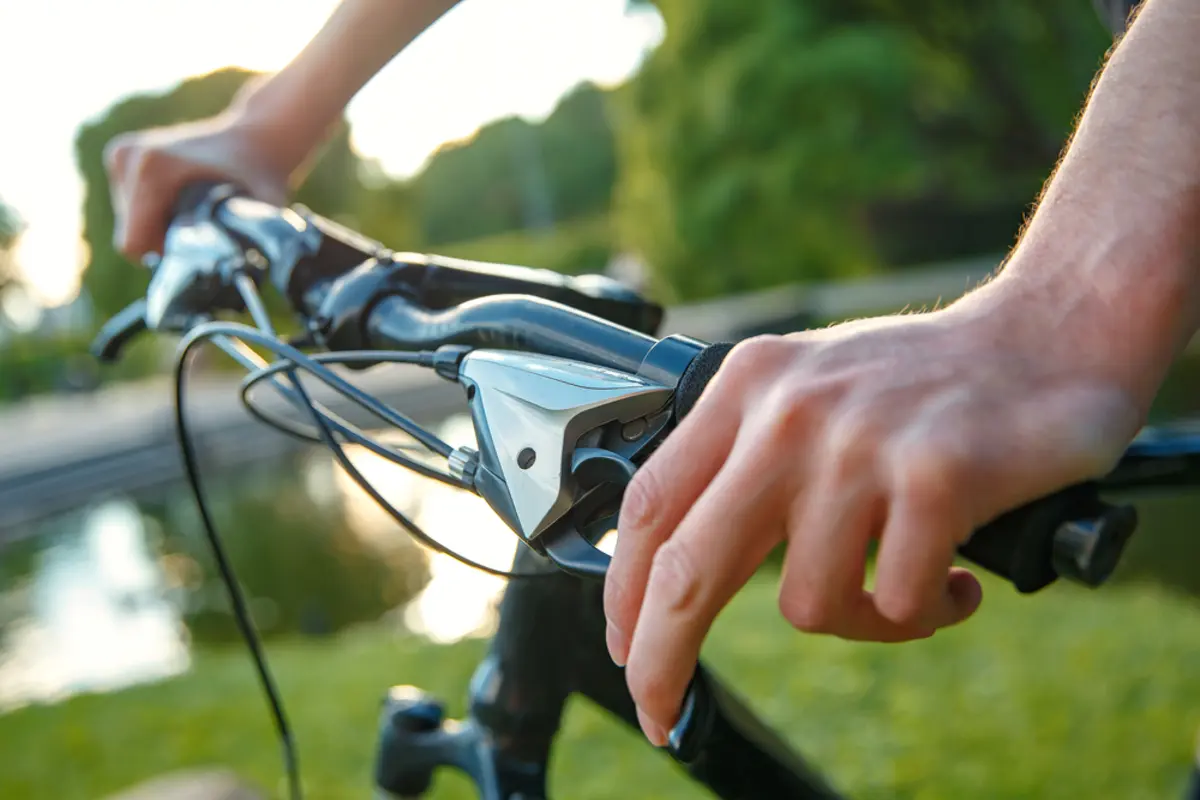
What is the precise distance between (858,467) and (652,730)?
9.6 inches

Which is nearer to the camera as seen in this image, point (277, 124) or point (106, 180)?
point (277, 124)

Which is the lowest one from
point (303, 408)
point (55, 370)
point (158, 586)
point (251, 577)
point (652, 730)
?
point (55, 370)

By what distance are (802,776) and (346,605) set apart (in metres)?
6.75

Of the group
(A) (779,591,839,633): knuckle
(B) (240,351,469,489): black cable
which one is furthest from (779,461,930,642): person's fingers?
(B) (240,351,469,489): black cable

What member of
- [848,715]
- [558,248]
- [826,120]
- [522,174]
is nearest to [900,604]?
[848,715]

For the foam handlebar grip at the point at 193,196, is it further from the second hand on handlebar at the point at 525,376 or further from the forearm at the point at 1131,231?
the forearm at the point at 1131,231

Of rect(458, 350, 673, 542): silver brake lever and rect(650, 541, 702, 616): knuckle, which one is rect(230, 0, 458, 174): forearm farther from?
rect(650, 541, 702, 616): knuckle

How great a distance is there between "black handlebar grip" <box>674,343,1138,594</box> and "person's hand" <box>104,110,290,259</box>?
1182 mm

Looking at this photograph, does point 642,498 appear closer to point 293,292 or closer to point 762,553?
point 762,553

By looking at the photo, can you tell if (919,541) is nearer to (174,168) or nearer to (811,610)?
(811,610)

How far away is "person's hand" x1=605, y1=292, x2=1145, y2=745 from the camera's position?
1.59 ft

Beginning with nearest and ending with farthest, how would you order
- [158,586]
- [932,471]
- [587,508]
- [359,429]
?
[932,471]
[587,508]
[359,429]
[158,586]

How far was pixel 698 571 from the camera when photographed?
0.54m

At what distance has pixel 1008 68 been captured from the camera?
18875 millimetres
